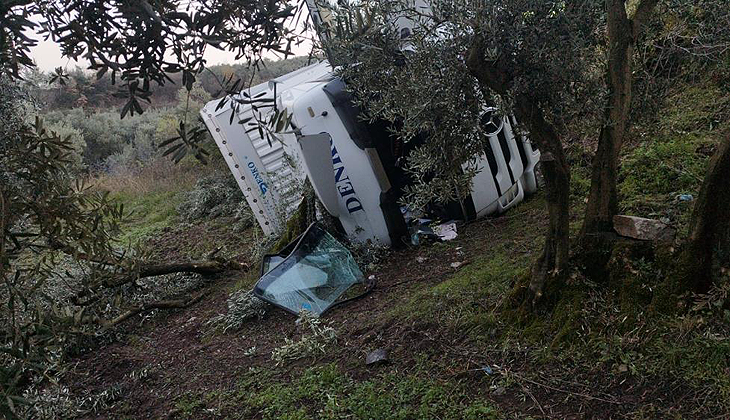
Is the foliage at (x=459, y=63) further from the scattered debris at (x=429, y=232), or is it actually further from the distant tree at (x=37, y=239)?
the scattered debris at (x=429, y=232)

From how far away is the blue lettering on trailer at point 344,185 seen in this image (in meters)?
6.34

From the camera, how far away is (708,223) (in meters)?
3.24

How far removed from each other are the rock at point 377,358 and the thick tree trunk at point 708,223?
1.71 meters

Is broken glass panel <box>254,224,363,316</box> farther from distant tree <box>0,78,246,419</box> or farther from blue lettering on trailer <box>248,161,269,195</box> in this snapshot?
distant tree <box>0,78,246,419</box>

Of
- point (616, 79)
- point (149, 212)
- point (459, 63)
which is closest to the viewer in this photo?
point (459, 63)

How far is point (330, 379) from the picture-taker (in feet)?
13.3

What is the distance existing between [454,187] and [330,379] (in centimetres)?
137

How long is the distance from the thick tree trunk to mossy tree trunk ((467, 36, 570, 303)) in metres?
0.63

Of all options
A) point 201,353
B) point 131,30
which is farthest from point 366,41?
point 201,353

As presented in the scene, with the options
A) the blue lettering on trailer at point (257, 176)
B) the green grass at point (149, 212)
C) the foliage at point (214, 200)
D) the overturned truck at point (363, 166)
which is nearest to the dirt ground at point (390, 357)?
the overturned truck at point (363, 166)

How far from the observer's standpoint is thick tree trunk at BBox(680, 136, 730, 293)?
3.17 meters

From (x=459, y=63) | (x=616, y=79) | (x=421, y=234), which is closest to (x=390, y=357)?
(x=459, y=63)

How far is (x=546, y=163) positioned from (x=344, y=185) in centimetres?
301

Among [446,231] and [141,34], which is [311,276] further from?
[141,34]
